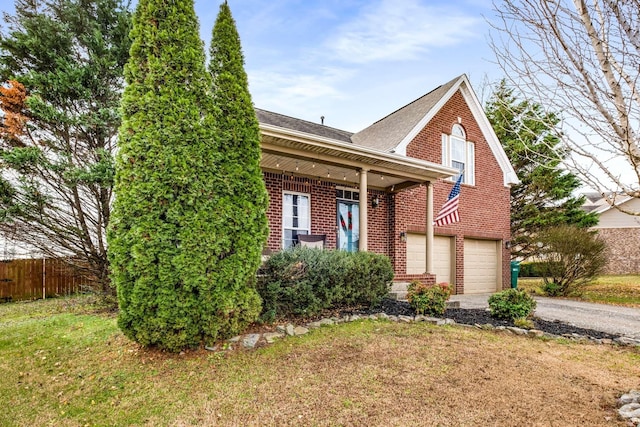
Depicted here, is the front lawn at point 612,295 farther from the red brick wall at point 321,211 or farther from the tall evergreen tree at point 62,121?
the tall evergreen tree at point 62,121

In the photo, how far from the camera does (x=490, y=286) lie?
42.4 ft

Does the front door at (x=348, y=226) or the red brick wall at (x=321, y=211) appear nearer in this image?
the red brick wall at (x=321, y=211)

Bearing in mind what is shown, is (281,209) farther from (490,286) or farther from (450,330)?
(490,286)

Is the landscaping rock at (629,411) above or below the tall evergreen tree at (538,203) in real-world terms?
below

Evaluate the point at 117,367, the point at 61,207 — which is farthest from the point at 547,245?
the point at 61,207

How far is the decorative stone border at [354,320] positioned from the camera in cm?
481

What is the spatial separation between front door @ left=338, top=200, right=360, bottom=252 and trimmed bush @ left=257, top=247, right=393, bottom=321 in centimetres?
322

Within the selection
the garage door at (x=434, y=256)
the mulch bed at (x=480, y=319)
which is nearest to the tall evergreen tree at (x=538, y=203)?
the garage door at (x=434, y=256)

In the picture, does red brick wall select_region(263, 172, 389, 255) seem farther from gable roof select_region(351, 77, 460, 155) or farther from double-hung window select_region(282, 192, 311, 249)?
gable roof select_region(351, 77, 460, 155)

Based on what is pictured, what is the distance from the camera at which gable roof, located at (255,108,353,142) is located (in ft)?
33.9

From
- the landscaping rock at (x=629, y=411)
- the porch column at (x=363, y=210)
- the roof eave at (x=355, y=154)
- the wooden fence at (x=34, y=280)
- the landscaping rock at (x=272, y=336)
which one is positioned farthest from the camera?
the wooden fence at (x=34, y=280)

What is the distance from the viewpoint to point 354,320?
601 cm

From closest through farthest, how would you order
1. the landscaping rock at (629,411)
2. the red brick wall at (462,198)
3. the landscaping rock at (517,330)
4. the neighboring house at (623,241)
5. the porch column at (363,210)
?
the landscaping rock at (629,411)
the landscaping rock at (517,330)
the porch column at (363,210)
the red brick wall at (462,198)
the neighboring house at (623,241)

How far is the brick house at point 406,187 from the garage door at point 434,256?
30 millimetres
